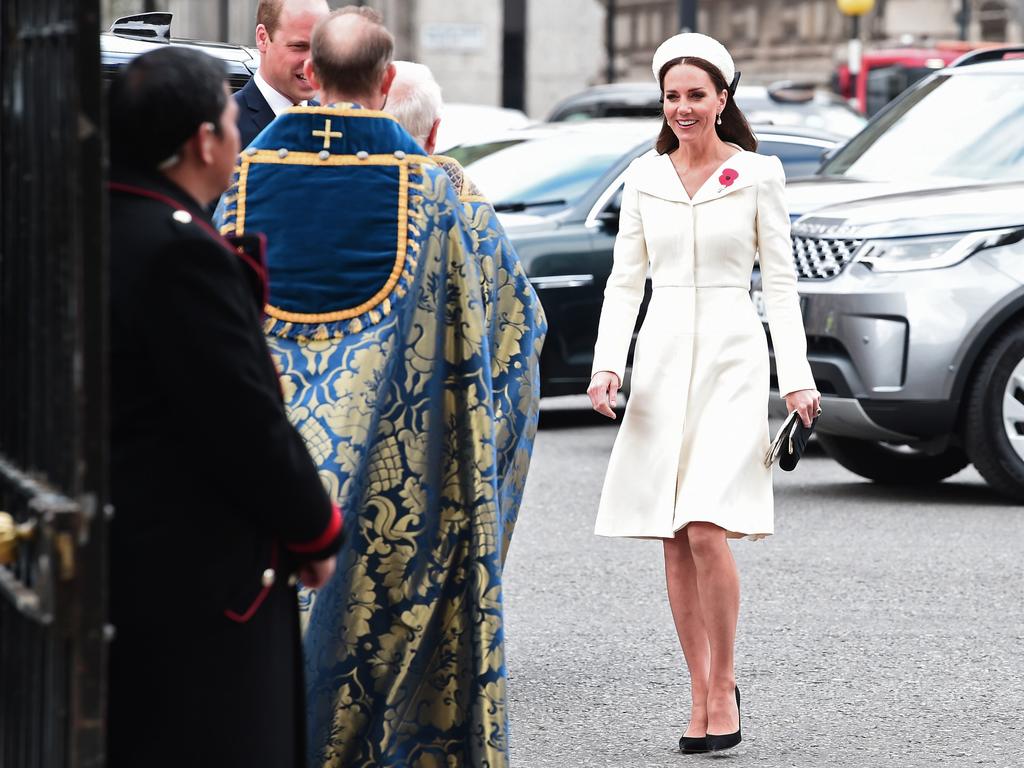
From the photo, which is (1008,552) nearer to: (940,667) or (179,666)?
(940,667)

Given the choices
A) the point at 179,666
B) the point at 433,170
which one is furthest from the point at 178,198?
the point at 433,170

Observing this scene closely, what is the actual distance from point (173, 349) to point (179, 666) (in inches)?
18.1

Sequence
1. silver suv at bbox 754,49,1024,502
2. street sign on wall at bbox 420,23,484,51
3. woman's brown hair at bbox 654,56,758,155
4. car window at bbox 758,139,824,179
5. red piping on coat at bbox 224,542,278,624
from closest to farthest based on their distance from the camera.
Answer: red piping on coat at bbox 224,542,278,624 → woman's brown hair at bbox 654,56,758,155 → silver suv at bbox 754,49,1024,502 → car window at bbox 758,139,824,179 → street sign on wall at bbox 420,23,484,51

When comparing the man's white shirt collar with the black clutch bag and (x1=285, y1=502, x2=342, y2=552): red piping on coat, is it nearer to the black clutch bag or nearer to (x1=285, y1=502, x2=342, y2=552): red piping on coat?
the black clutch bag

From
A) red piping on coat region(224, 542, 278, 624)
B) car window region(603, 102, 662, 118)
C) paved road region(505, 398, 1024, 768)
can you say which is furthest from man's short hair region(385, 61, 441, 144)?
car window region(603, 102, 662, 118)

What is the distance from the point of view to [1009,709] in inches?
216

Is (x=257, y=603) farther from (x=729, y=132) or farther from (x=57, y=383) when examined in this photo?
(x=729, y=132)

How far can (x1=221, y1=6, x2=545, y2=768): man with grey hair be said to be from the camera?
4039 mm

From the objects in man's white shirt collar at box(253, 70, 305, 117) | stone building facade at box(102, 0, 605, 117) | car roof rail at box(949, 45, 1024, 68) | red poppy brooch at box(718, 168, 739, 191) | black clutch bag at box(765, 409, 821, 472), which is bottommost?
stone building facade at box(102, 0, 605, 117)

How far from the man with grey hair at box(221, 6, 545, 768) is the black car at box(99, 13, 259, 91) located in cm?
171

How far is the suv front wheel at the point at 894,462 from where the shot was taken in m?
9.77

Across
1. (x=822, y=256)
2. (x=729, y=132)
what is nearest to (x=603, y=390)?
→ (x=729, y=132)

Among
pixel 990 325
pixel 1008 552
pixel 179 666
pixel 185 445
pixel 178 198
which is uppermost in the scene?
pixel 178 198

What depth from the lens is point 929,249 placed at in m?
8.80
